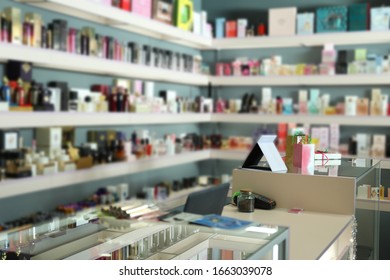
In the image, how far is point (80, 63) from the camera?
482 centimetres

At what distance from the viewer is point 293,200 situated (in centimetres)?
306

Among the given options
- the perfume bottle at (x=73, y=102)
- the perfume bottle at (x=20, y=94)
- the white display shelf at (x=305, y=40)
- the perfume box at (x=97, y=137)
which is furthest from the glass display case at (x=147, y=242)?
the white display shelf at (x=305, y=40)

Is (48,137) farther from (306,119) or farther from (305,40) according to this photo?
(305,40)

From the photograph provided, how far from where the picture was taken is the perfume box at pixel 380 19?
6465 millimetres

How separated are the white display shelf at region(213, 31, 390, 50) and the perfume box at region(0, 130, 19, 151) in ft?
12.2

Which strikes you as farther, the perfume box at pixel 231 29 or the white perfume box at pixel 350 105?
the perfume box at pixel 231 29

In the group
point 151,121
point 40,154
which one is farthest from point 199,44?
point 40,154

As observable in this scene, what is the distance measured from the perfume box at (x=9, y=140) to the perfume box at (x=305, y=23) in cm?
396

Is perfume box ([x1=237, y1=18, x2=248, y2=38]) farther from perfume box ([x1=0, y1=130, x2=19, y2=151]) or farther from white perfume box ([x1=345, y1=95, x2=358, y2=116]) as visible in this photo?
perfume box ([x1=0, y1=130, x2=19, y2=151])


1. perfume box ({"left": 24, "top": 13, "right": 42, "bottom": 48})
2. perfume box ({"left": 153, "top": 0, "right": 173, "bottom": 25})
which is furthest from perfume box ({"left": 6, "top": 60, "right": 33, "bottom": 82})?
perfume box ({"left": 153, "top": 0, "right": 173, "bottom": 25})

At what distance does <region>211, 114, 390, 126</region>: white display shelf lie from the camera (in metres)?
6.52

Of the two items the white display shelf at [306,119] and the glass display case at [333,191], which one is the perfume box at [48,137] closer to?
the glass display case at [333,191]

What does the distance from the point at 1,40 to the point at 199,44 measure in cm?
360
